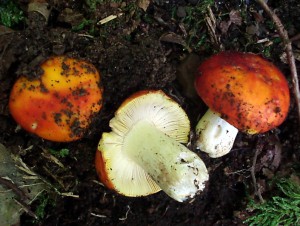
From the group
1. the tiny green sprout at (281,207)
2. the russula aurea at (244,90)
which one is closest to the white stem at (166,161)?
the russula aurea at (244,90)

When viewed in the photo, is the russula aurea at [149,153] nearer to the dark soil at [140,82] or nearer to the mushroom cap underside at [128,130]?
the mushroom cap underside at [128,130]

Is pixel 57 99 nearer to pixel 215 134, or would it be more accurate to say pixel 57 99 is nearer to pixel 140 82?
pixel 140 82

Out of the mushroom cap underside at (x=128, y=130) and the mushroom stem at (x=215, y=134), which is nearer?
the mushroom cap underside at (x=128, y=130)

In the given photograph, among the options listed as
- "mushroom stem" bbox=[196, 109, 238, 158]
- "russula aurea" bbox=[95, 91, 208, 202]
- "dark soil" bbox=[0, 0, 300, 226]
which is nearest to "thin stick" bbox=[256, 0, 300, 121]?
"dark soil" bbox=[0, 0, 300, 226]

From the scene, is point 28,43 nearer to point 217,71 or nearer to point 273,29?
point 217,71

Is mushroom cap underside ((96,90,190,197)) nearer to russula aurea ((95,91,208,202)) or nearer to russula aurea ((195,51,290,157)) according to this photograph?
russula aurea ((95,91,208,202))

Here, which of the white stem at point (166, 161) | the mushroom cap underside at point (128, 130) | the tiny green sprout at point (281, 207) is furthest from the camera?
the tiny green sprout at point (281, 207)
